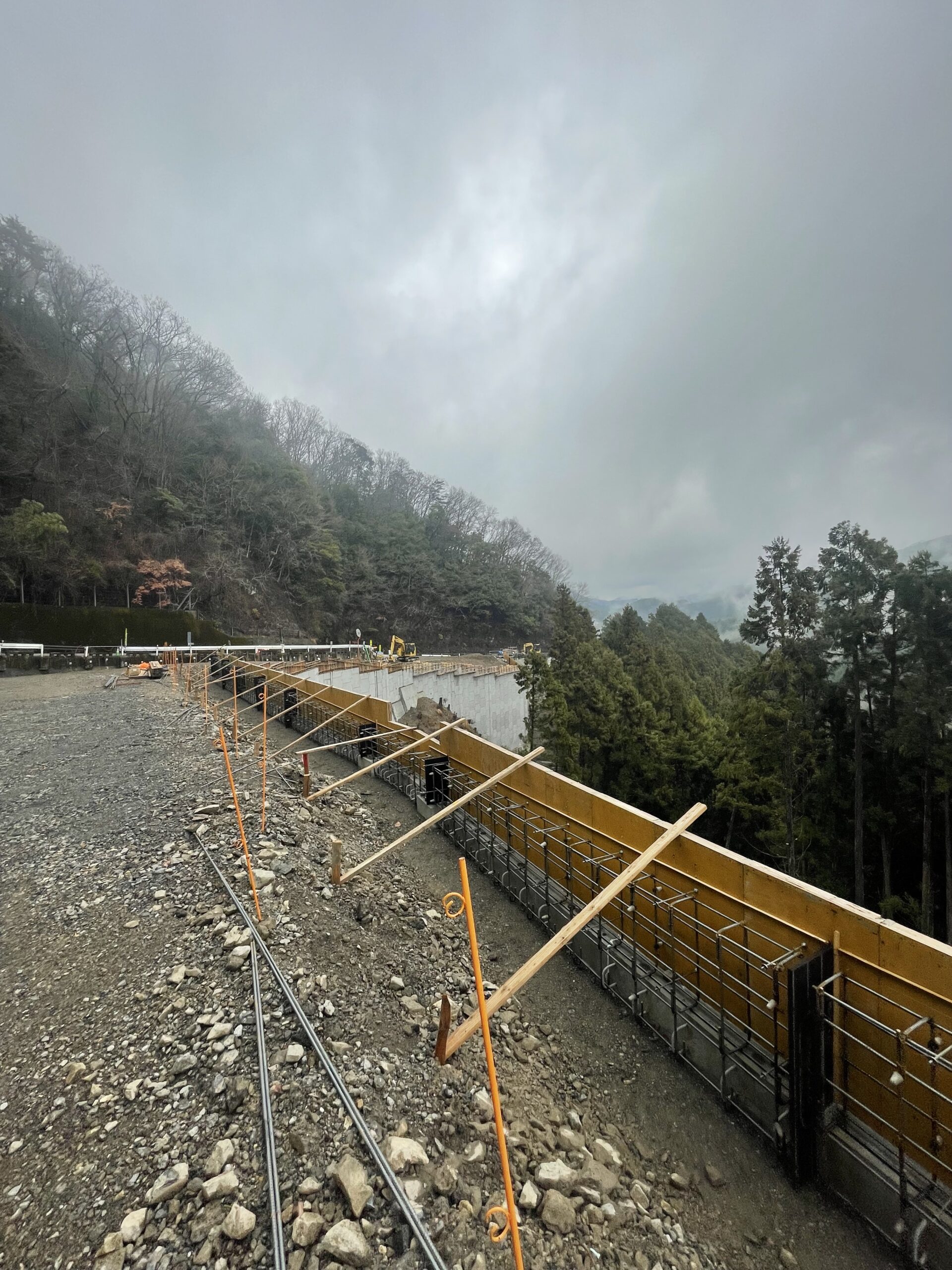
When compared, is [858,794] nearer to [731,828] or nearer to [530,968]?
[731,828]

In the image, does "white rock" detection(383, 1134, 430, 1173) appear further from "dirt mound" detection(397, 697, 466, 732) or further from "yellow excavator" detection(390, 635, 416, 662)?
"yellow excavator" detection(390, 635, 416, 662)

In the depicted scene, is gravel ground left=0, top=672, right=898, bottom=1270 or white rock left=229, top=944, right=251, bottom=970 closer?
gravel ground left=0, top=672, right=898, bottom=1270

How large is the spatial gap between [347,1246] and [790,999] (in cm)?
250

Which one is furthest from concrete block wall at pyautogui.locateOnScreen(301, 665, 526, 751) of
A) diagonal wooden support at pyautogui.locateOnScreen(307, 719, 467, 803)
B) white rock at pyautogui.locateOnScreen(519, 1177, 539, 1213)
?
white rock at pyautogui.locateOnScreen(519, 1177, 539, 1213)

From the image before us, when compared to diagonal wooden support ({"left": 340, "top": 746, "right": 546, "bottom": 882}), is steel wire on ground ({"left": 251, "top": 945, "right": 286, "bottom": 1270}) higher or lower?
lower

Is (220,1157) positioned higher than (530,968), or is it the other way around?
(530,968)

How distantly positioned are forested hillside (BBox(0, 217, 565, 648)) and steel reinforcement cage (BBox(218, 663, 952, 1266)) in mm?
29346

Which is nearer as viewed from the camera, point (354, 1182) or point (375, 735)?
point (354, 1182)

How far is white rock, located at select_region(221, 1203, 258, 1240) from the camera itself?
6.24 ft

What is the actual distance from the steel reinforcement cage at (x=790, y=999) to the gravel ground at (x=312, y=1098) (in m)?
0.24

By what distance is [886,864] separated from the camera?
15.2 m

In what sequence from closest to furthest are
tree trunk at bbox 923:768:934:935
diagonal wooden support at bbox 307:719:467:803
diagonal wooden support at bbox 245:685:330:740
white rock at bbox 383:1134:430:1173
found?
1. white rock at bbox 383:1134:430:1173
2. diagonal wooden support at bbox 307:719:467:803
3. diagonal wooden support at bbox 245:685:330:740
4. tree trunk at bbox 923:768:934:935

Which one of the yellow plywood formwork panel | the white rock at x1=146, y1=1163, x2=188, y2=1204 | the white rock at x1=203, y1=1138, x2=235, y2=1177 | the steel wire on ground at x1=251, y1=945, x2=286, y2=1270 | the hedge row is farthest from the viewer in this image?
the hedge row

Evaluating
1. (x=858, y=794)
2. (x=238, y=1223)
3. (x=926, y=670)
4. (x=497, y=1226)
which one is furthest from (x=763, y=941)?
(x=858, y=794)
